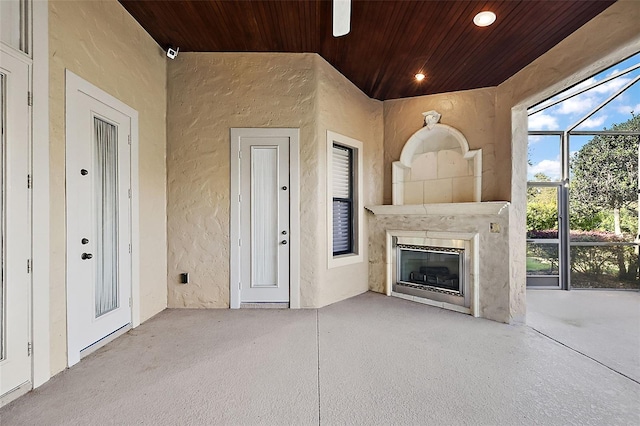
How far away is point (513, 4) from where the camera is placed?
7.48 feet

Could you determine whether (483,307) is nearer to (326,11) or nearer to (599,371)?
(599,371)

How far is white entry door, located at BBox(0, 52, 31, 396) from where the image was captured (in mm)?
1765

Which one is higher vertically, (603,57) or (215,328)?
(603,57)

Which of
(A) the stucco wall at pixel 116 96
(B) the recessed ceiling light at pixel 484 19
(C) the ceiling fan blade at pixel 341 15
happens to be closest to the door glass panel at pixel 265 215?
(A) the stucco wall at pixel 116 96

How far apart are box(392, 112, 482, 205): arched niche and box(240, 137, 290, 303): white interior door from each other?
5.96ft

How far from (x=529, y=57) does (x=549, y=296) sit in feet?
11.3

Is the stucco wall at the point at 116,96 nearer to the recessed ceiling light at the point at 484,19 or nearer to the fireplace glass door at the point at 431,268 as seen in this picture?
the fireplace glass door at the point at 431,268

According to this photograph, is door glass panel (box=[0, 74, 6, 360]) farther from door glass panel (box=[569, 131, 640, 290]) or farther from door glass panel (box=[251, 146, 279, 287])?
door glass panel (box=[569, 131, 640, 290])

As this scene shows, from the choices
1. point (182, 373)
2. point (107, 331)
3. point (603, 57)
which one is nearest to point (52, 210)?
point (107, 331)

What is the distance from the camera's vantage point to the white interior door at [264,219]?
11.1 feet

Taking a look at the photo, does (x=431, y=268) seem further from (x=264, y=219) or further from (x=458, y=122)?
(x=264, y=219)

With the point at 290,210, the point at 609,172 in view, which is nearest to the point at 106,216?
the point at 290,210

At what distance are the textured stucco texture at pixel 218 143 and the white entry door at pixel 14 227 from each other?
1.52 meters

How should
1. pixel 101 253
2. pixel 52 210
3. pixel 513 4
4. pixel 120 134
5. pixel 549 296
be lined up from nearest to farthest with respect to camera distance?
pixel 52 210, pixel 513 4, pixel 101 253, pixel 120 134, pixel 549 296
